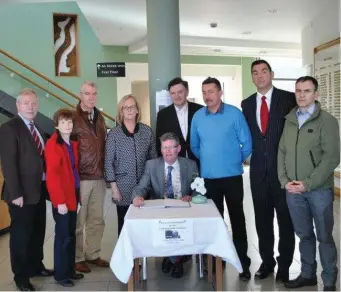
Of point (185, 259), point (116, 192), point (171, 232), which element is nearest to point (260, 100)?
point (171, 232)

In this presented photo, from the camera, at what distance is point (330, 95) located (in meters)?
6.93

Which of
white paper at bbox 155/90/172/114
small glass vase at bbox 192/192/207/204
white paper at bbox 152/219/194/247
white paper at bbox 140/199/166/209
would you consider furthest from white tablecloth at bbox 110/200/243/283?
white paper at bbox 155/90/172/114

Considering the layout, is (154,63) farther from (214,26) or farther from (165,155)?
(214,26)

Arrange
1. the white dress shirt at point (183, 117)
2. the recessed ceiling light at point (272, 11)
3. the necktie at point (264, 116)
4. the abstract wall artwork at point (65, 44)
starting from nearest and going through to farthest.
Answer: the necktie at point (264, 116), the white dress shirt at point (183, 117), the recessed ceiling light at point (272, 11), the abstract wall artwork at point (65, 44)

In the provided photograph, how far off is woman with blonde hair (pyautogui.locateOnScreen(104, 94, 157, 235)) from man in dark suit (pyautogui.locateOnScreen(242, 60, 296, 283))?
897mm

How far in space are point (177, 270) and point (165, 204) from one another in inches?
30.4

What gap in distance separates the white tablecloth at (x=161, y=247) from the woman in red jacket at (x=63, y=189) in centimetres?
65

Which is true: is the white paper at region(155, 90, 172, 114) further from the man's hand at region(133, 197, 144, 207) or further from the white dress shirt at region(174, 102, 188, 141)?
the man's hand at region(133, 197, 144, 207)

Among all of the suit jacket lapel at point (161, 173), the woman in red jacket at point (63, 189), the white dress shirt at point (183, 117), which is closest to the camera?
the woman in red jacket at point (63, 189)

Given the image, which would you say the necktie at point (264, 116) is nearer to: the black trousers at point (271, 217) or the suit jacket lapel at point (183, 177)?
the black trousers at point (271, 217)

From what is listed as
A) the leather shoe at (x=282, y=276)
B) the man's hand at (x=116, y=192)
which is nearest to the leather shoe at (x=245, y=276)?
the leather shoe at (x=282, y=276)

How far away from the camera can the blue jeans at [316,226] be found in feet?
9.10

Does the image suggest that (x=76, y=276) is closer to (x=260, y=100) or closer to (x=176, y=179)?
(x=176, y=179)

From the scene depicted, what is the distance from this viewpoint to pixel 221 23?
7895 mm
